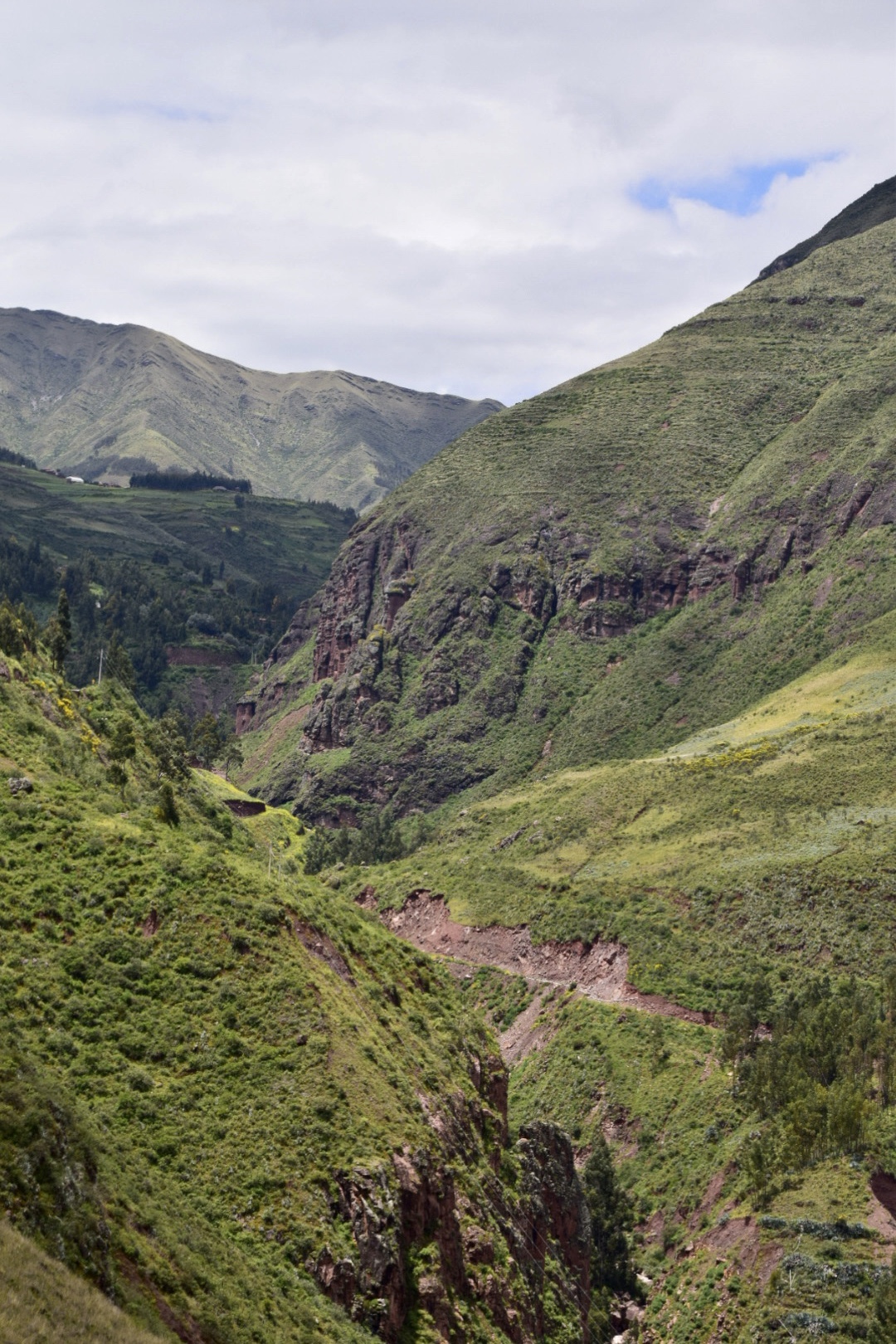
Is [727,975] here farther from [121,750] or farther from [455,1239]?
[455,1239]

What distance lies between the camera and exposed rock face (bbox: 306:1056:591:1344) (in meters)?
45.2

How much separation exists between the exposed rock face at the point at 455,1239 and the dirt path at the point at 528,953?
41047 millimetres

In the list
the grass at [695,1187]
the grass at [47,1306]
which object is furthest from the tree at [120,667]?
the grass at [47,1306]

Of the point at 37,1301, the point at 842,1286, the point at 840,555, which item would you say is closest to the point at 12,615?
the point at 842,1286

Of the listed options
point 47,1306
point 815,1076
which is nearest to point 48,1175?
point 47,1306

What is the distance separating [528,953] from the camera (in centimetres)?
12238

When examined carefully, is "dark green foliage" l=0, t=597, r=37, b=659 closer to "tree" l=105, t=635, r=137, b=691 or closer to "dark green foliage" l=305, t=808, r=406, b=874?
"tree" l=105, t=635, r=137, b=691

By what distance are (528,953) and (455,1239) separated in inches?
2836

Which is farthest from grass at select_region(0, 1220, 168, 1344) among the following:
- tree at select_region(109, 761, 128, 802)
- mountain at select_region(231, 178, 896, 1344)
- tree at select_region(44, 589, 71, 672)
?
tree at select_region(44, 589, 71, 672)

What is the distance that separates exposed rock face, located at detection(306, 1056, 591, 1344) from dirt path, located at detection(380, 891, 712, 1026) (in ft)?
135

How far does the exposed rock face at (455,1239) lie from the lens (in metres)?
45.2

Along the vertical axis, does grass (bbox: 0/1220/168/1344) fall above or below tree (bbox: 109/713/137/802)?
below

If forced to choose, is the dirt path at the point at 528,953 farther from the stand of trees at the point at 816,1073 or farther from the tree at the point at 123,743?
the tree at the point at 123,743

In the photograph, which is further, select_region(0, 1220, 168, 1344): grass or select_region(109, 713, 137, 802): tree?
select_region(109, 713, 137, 802): tree
